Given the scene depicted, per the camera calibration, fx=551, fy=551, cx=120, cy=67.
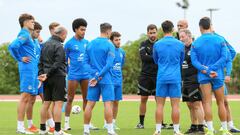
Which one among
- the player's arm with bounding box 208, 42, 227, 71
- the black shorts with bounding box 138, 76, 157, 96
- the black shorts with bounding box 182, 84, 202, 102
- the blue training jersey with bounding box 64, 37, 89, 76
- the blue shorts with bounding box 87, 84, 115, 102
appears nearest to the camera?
the player's arm with bounding box 208, 42, 227, 71

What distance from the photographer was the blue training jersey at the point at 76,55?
473 inches

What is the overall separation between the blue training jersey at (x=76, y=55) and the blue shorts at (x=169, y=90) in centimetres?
232

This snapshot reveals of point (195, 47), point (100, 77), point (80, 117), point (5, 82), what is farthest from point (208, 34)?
point (5, 82)

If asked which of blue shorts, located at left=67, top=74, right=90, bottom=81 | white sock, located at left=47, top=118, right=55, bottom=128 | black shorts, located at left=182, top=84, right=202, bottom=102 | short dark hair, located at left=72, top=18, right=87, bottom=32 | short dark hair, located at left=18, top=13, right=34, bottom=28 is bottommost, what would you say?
white sock, located at left=47, top=118, right=55, bottom=128

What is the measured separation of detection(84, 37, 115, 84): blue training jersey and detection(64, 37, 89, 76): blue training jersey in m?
1.60

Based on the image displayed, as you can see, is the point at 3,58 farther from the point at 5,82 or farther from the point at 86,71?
the point at 86,71

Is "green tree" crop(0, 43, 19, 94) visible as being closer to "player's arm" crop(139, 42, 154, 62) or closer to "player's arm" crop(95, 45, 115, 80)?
"player's arm" crop(139, 42, 154, 62)

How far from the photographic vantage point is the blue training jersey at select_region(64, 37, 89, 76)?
1202cm

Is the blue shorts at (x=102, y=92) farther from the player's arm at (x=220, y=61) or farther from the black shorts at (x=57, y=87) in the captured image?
the player's arm at (x=220, y=61)

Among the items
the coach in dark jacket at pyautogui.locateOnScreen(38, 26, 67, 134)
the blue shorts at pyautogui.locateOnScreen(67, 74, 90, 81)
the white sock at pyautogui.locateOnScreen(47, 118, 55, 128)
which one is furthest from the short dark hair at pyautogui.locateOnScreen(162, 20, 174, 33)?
the white sock at pyautogui.locateOnScreen(47, 118, 55, 128)

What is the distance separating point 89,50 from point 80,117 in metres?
5.57

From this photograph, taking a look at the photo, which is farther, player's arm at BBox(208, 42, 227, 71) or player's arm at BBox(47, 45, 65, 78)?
player's arm at BBox(47, 45, 65, 78)

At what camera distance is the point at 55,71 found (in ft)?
34.6

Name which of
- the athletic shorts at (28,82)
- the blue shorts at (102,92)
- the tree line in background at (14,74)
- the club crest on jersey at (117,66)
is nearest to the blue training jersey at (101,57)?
the blue shorts at (102,92)
